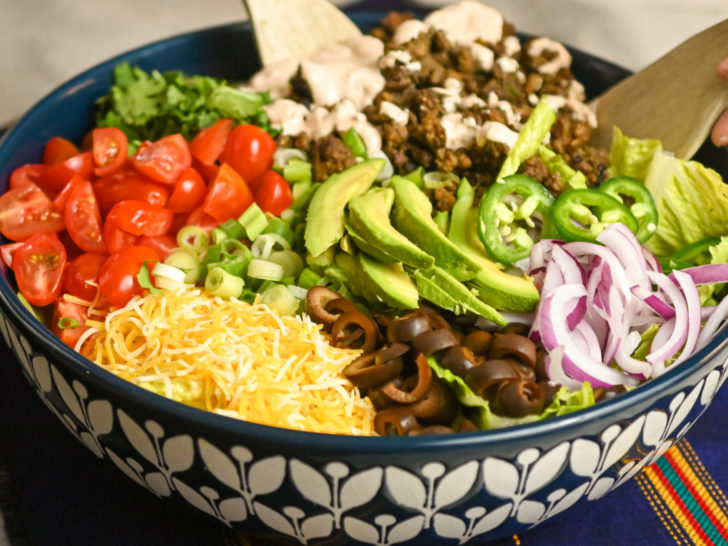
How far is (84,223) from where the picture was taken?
2.64 metres

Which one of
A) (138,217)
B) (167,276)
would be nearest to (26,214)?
(138,217)

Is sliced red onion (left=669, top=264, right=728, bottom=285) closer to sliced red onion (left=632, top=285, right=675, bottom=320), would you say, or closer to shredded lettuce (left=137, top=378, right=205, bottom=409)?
sliced red onion (left=632, top=285, right=675, bottom=320)

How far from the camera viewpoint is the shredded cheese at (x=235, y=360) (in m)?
1.99

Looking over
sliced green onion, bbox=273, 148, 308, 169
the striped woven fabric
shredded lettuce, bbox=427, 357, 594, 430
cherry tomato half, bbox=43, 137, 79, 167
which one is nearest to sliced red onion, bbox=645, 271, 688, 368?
shredded lettuce, bbox=427, 357, 594, 430

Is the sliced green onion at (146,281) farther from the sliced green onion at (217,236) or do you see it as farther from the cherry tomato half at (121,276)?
the sliced green onion at (217,236)

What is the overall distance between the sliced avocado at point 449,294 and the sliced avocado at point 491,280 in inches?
1.8

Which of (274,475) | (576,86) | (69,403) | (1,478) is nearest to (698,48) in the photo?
(576,86)

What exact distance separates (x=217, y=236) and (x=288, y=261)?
26 centimetres

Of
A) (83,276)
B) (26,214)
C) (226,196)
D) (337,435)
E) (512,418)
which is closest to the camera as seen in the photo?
(337,435)

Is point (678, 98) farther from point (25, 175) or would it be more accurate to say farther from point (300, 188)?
point (25, 175)

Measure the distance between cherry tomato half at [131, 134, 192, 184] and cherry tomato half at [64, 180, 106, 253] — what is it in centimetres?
21

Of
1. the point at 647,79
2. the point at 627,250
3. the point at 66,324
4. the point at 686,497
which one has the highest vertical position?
the point at 647,79

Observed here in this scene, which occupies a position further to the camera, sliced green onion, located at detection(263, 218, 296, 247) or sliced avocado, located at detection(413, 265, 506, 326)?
sliced green onion, located at detection(263, 218, 296, 247)

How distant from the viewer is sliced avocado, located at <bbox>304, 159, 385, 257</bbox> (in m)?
2.52
